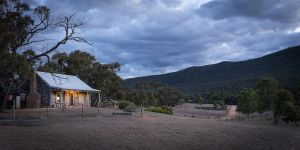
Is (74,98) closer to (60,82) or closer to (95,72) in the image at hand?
(60,82)

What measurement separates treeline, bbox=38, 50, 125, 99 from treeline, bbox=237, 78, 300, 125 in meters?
26.2

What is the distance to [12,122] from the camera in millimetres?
25719

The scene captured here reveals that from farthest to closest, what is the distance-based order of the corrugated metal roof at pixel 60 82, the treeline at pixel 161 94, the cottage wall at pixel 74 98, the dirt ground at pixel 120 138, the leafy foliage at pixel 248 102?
the treeline at pixel 161 94 → the leafy foliage at pixel 248 102 → the cottage wall at pixel 74 98 → the corrugated metal roof at pixel 60 82 → the dirt ground at pixel 120 138

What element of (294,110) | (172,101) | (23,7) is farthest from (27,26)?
(172,101)

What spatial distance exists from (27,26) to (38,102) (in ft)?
51.2

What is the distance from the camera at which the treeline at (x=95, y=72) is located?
2665 inches

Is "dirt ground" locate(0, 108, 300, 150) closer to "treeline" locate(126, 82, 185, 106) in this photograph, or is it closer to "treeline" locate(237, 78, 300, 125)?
"treeline" locate(237, 78, 300, 125)

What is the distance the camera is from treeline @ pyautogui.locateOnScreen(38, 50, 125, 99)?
67.7m

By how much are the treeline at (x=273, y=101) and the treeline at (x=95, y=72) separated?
26174 mm

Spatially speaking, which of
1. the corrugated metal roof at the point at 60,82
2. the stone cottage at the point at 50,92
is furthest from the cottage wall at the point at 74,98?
the corrugated metal roof at the point at 60,82

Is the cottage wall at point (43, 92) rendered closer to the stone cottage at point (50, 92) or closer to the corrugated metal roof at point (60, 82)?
the stone cottage at point (50, 92)

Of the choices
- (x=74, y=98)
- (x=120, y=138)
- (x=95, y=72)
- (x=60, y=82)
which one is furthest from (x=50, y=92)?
(x=120, y=138)

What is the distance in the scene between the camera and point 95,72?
7169cm

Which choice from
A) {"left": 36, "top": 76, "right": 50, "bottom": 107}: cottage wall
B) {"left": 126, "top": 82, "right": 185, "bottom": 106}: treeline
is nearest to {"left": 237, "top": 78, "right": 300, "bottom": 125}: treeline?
{"left": 126, "top": 82, "right": 185, "bottom": 106}: treeline
